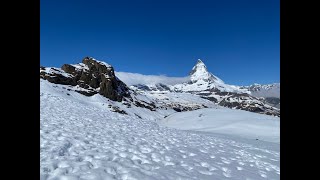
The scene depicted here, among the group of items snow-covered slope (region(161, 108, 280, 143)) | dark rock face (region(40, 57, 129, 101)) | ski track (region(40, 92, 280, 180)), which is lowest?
snow-covered slope (region(161, 108, 280, 143))

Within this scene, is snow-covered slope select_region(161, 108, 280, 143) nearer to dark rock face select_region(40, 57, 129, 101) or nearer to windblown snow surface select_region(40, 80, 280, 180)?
windblown snow surface select_region(40, 80, 280, 180)

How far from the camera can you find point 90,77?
3169 inches

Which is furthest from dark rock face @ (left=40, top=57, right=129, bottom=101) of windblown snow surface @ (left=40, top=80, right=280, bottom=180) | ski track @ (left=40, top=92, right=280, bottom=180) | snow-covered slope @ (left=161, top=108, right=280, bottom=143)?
ski track @ (left=40, top=92, right=280, bottom=180)

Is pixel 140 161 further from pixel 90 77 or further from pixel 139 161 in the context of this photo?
pixel 90 77

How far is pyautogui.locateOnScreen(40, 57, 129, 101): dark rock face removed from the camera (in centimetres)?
7212

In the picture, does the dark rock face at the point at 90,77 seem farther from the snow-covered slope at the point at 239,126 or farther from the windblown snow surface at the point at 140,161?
the windblown snow surface at the point at 140,161

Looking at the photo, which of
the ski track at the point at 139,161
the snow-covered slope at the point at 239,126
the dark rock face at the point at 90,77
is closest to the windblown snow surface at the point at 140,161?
the ski track at the point at 139,161

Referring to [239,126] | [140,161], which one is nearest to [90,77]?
[239,126]

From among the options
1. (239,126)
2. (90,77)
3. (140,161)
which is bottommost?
(239,126)

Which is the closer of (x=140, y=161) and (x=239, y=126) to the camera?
(x=140, y=161)
